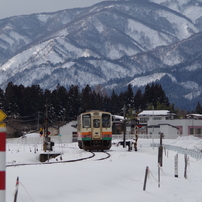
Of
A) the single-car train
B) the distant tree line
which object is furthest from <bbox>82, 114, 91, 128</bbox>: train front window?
the distant tree line

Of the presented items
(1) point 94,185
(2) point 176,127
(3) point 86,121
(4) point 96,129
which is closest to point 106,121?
(4) point 96,129

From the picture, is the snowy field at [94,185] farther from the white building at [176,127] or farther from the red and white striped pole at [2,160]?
the white building at [176,127]

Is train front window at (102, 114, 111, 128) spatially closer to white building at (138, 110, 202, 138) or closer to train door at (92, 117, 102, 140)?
train door at (92, 117, 102, 140)

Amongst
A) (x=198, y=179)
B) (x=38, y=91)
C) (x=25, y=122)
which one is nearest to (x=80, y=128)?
(x=198, y=179)

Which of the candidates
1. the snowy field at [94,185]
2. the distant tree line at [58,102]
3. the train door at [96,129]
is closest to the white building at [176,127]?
the distant tree line at [58,102]

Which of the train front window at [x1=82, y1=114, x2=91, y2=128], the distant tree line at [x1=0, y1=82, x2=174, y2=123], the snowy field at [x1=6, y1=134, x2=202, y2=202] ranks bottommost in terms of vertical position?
the snowy field at [x1=6, y1=134, x2=202, y2=202]

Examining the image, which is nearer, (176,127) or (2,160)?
(2,160)

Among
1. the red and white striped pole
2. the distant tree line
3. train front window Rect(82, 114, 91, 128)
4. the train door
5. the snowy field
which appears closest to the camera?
the red and white striped pole

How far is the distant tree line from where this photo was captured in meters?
120

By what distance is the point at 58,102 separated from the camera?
419ft

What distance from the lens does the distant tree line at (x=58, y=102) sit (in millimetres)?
120438

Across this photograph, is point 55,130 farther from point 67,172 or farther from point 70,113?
point 67,172

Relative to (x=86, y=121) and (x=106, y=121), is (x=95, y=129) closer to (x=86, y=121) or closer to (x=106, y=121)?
(x=86, y=121)

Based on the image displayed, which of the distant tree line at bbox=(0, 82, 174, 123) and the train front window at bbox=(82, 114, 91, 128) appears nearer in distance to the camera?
the train front window at bbox=(82, 114, 91, 128)
